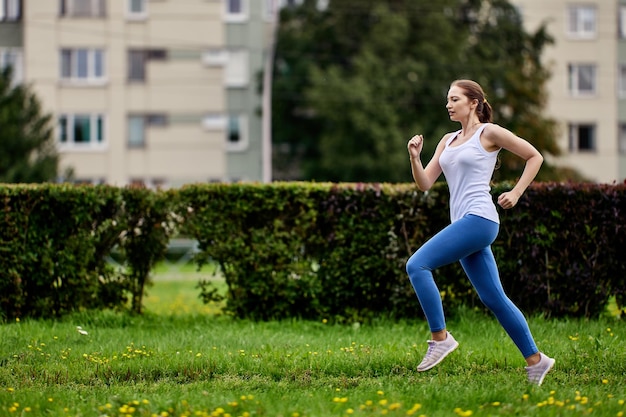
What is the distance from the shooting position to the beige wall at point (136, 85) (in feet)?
143

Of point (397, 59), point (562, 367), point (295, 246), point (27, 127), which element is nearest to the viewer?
point (562, 367)

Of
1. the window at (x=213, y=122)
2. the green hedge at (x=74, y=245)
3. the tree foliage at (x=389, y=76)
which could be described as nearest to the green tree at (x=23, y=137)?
the window at (x=213, y=122)

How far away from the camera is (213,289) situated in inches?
429

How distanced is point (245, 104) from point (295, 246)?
34273mm

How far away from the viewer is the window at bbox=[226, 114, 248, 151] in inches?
1748

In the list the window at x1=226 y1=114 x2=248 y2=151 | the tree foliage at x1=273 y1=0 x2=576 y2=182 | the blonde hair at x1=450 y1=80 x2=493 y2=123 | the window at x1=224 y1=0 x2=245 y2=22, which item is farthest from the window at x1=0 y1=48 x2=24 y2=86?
the blonde hair at x1=450 y1=80 x2=493 y2=123

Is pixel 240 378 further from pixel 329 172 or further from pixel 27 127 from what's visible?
pixel 329 172

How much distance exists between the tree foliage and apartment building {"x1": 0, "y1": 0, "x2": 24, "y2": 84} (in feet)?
40.1

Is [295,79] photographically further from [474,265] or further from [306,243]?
[474,265]

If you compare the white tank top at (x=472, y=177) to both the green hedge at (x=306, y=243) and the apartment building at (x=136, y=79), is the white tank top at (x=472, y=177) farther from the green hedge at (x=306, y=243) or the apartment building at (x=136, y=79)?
the apartment building at (x=136, y=79)

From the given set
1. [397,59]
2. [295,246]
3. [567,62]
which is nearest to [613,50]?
[567,62]

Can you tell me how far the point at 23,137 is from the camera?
3356 centimetres

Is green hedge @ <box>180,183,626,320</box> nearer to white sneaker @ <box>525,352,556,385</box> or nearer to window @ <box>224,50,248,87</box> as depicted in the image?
white sneaker @ <box>525,352,556,385</box>

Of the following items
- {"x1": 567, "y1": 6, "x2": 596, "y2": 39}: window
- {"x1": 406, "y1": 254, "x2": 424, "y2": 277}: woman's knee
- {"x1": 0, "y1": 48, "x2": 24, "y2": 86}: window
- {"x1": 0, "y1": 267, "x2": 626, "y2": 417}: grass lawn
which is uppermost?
{"x1": 567, "y1": 6, "x2": 596, "y2": 39}: window
